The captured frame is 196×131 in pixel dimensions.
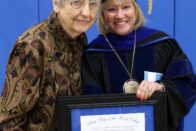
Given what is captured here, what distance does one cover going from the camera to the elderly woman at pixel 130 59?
1.95m

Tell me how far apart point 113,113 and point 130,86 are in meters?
0.20

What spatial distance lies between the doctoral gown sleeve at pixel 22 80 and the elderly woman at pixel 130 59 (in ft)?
0.94

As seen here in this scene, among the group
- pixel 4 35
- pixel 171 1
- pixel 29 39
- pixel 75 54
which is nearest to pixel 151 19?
pixel 171 1

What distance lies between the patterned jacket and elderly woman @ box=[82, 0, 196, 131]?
16 centimetres

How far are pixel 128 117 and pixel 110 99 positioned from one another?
0.10 meters

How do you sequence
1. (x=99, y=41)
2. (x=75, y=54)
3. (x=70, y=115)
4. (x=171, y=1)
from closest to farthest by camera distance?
(x=70, y=115) < (x=75, y=54) < (x=99, y=41) < (x=171, y=1)

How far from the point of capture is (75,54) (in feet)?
6.45

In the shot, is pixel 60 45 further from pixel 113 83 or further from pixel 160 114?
pixel 160 114

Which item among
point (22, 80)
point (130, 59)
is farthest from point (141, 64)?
point (22, 80)

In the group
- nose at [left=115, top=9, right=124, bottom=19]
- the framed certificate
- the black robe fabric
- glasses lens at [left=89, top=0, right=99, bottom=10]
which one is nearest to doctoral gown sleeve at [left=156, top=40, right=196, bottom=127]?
the black robe fabric

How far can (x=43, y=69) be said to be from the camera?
1.80 metres

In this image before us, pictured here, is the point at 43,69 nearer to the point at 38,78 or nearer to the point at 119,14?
the point at 38,78

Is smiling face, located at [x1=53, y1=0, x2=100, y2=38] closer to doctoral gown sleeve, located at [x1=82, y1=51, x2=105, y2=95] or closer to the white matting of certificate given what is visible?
doctoral gown sleeve, located at [x1=82, y1=51, x2=105, y2=95]

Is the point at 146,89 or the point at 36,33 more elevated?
the point at 36,33
